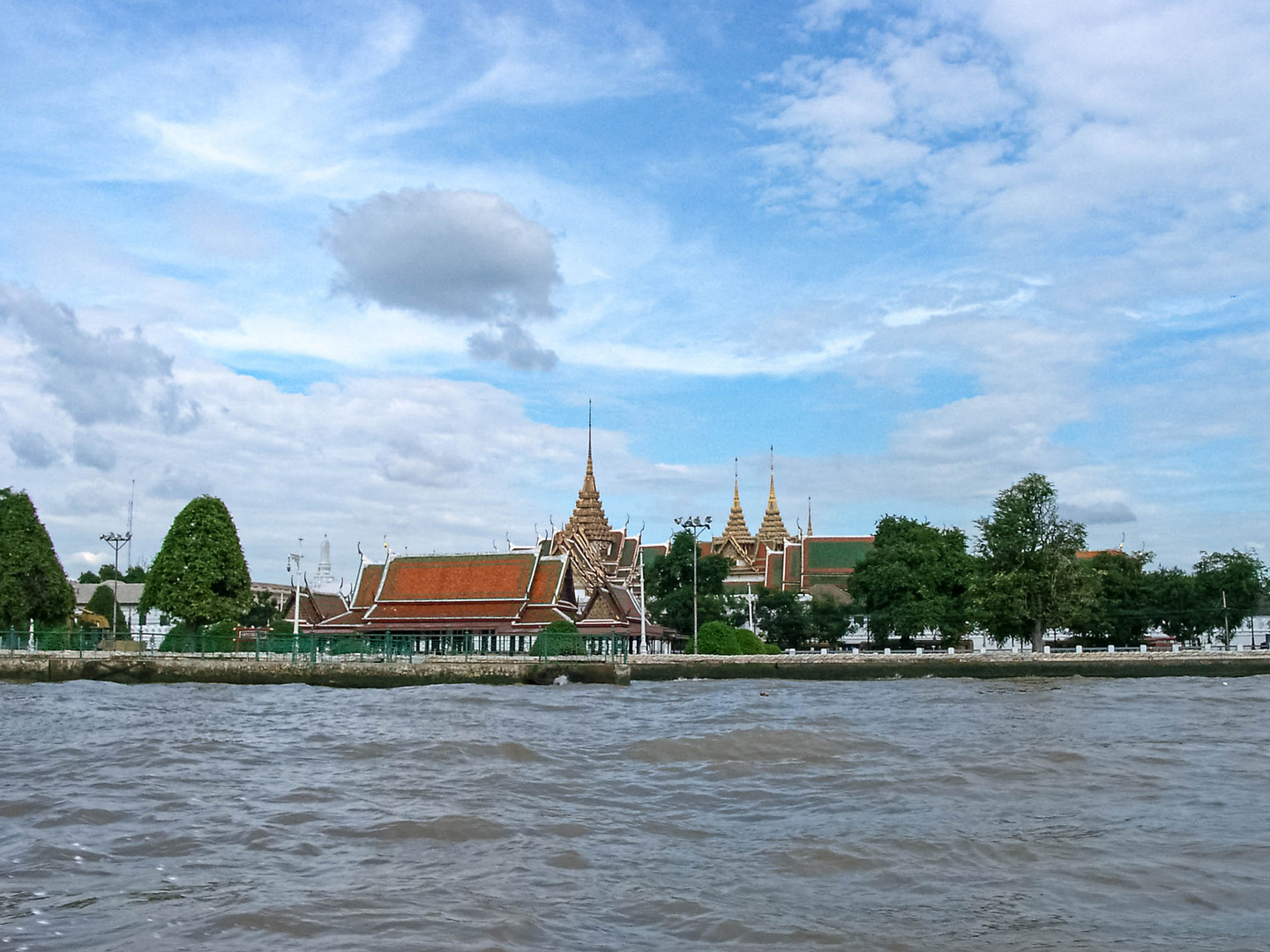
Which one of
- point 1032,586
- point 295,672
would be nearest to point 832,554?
point 1032,586

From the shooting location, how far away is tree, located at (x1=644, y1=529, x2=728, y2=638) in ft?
172

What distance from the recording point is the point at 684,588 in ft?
179

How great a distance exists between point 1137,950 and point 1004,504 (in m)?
43.9

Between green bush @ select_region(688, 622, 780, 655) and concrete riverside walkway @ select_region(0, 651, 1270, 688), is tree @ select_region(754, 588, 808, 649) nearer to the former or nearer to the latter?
green bush @ select_region(688, 622, 780, 655)

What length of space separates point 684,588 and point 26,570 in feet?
97.3

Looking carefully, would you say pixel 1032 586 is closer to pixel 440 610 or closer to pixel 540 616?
pixel 540 616

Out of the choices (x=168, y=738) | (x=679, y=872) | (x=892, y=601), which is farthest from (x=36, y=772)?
(x=892, y=601)

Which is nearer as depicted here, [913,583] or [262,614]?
[913,583]

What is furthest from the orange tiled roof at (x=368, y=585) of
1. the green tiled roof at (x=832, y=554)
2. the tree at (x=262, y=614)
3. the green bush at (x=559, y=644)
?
the green tiled roof at (x=832, y=554)

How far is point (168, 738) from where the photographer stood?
48.5 feet

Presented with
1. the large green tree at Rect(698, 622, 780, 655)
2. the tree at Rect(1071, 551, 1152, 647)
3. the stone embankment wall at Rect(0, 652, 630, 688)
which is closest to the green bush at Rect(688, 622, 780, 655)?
the large green tree at Rect(698, 622, 780, 655)

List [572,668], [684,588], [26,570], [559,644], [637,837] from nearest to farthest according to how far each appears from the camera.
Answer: [637,837], [572,668], [559,644], [26,570], [684,588]

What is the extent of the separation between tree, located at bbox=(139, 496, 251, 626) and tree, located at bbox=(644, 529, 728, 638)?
20448 mm

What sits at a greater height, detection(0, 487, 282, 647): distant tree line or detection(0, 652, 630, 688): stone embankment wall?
detection(0, 487, 282, 647): distant tree line
